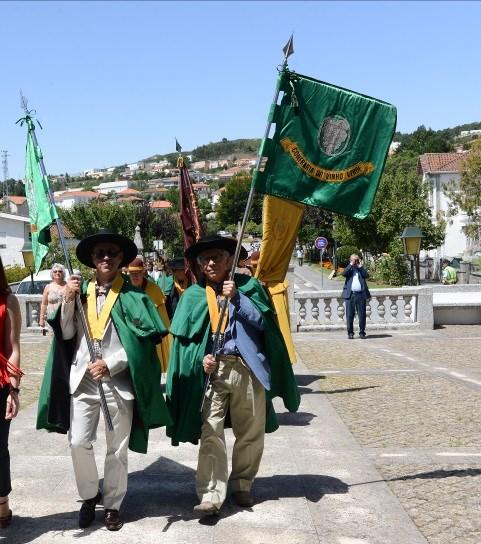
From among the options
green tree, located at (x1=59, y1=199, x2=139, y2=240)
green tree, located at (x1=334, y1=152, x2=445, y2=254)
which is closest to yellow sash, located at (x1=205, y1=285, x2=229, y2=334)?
green tree, located at (x1=334, y1=152, x2=445, y2=254)

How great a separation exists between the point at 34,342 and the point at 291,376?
40.4 ft

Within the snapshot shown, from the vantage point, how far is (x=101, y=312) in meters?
5.10

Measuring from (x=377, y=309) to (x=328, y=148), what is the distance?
12620mm

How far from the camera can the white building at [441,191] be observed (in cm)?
6881

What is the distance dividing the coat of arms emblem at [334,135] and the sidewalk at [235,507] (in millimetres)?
2520

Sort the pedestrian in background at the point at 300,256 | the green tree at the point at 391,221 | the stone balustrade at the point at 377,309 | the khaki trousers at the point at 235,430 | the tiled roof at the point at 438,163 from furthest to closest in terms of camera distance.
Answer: the tiled roof at the point at 438,163, the pedestrian in background at the point at 300,256, the green tree at the point at 391,221, the stone balustrade at the point at 377,309, the khaki trousers at the point at 235,430

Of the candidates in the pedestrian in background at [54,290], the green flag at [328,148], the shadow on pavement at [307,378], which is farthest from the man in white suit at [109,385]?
the pedestrian in background at [54,290]

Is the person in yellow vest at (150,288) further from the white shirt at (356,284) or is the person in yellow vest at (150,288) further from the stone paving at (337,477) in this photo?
the white shirt at (356,284)

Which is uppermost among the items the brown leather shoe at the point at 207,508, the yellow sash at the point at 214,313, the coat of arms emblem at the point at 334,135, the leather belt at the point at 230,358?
the coat of arms emblem at the point at 334,135

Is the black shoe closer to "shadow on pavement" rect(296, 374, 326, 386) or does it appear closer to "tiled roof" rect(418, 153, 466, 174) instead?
"shadow on pavement" rect(296, 374, 326, 386)

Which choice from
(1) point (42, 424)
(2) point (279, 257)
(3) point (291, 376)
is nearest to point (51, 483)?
(1) point (42, 424)

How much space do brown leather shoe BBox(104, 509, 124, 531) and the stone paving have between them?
0.20 feet

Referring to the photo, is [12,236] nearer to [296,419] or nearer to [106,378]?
[296,419]

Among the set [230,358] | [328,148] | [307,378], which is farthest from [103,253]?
[307,378]
